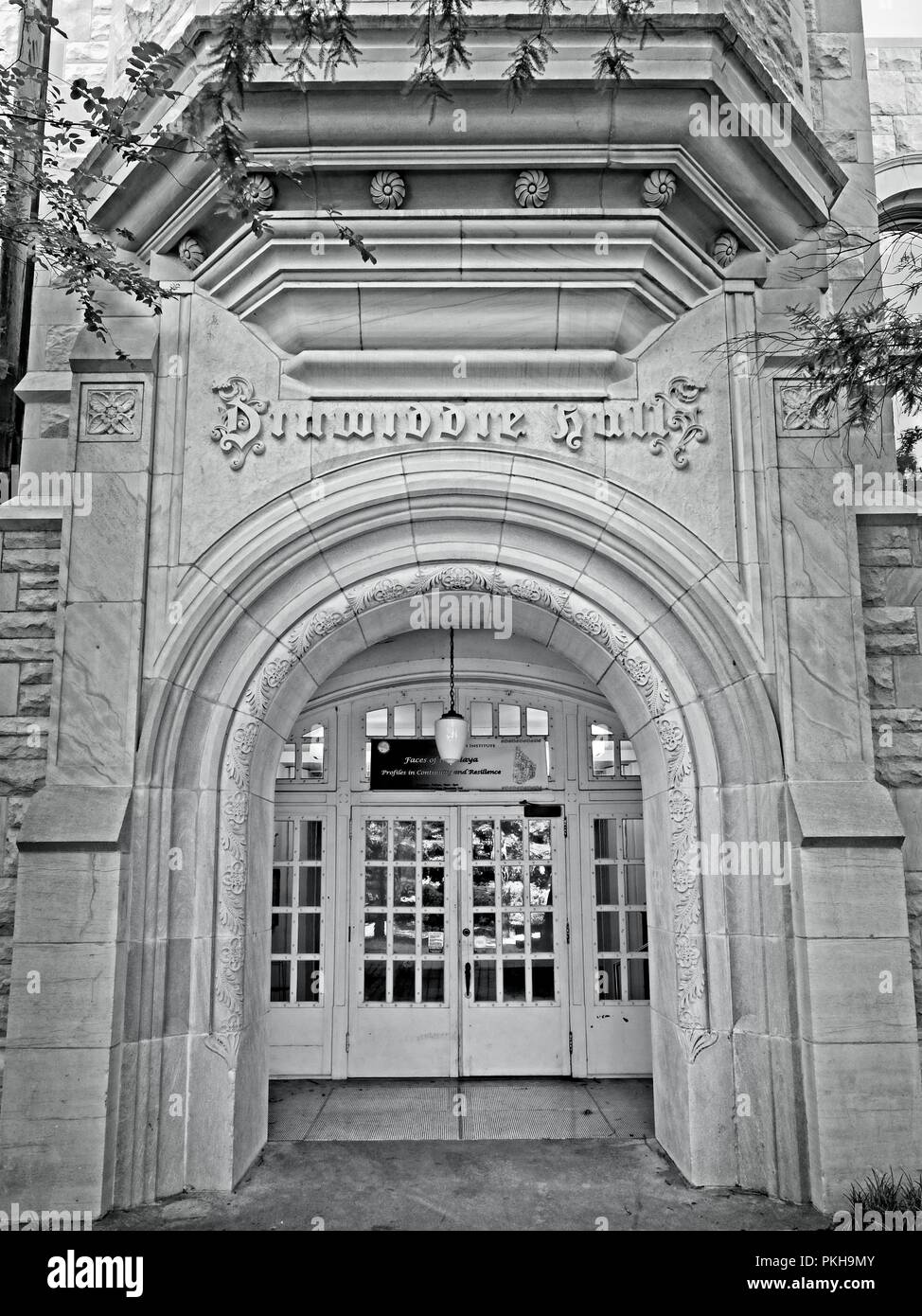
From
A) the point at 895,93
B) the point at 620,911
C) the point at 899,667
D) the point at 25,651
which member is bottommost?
the point at 620,911

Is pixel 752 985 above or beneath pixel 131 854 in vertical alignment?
beneath

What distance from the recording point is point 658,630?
6.03 metres

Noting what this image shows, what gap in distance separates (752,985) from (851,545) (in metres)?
2.68

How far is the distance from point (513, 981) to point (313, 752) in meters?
2.59

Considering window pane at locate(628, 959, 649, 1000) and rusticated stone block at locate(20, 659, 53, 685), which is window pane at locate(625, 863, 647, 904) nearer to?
window pane at locate(628, 959, 649, 1000)

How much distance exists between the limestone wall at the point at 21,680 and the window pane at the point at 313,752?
9.54 feet

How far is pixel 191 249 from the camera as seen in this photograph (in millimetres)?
6133

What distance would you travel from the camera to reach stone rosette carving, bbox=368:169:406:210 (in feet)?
19.0

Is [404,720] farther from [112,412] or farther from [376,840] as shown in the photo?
[112,412]

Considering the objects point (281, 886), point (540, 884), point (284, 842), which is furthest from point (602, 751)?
point (281, 886)

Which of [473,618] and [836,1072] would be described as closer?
[836,1072]

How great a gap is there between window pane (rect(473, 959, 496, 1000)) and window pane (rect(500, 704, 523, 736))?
6.37 ft

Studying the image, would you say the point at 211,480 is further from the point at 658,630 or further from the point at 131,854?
the point at 658,630
